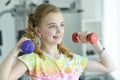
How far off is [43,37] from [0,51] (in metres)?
2.18

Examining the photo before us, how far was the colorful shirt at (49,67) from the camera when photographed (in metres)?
1.38

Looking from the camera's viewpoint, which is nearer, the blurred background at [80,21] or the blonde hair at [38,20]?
the blonde hair at [38,20]

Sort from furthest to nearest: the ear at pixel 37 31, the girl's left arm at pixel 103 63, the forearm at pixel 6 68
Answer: the girl's left arm at pixel 103 63, the ear at pixel 37 31, the forearm at pixel 6 68

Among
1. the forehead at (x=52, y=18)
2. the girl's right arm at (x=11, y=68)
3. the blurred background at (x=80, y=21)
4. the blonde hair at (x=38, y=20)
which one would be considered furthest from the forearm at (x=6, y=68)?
the blurred background at (x=80, y=21)

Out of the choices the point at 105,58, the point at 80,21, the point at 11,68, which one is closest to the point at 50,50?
the point at 11,68

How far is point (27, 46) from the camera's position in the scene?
1327mm

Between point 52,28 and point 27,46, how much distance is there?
0.18 meters

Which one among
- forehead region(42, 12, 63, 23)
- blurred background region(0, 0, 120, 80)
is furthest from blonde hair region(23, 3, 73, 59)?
blurred background region(0, 0, 120, 80)

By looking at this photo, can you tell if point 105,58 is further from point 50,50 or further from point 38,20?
point 38,20

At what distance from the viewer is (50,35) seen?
4.58 feet

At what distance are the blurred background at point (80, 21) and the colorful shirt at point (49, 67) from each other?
1.87 m

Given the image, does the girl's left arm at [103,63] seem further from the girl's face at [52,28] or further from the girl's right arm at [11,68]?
the girl's right arm at [11,68]

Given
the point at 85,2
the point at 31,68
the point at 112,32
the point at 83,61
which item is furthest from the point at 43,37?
the point at 85,2

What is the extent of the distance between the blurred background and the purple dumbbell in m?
1.95
